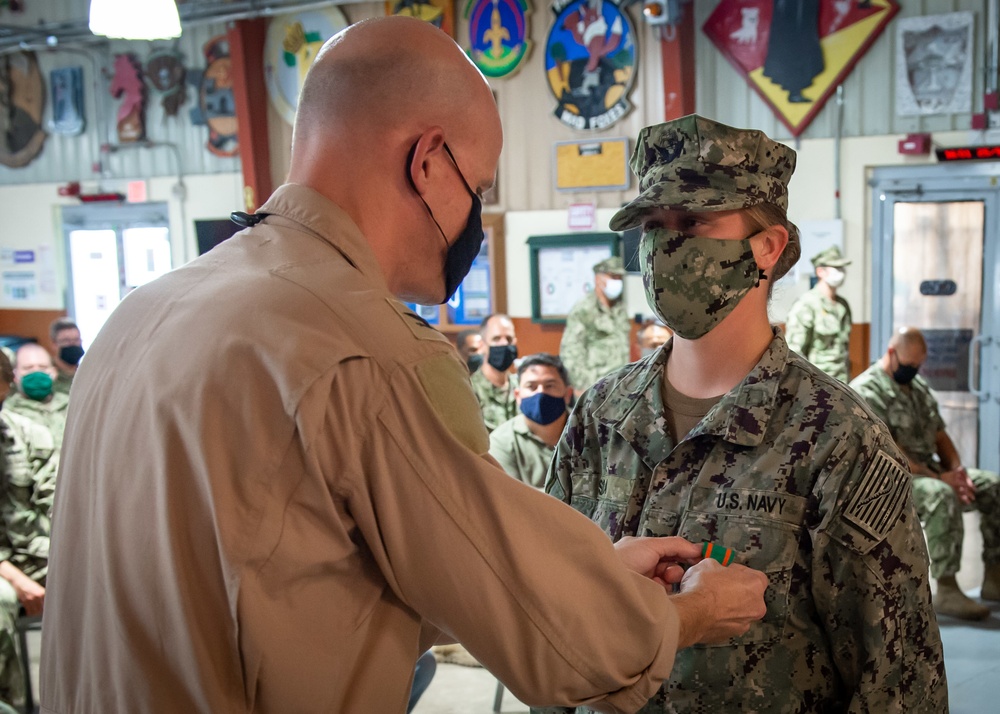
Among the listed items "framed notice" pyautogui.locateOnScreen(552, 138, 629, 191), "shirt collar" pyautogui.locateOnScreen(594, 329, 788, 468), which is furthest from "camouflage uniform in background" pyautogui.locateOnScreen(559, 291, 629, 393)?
"shirt collar" pyautogui.locateOnScreen(594, 329, 788, 468)

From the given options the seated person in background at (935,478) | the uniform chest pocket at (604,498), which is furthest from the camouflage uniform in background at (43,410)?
the seated person in background at (935,478)

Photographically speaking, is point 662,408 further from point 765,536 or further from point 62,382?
point 62,382

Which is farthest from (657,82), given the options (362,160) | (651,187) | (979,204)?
(362,160)

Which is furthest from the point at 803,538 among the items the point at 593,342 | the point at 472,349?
the point at 593,342

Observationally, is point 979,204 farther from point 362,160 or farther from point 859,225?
point 362,160

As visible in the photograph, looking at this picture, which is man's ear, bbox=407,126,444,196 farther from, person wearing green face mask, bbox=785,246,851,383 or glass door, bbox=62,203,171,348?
glass door, bbox=62,203,171,348

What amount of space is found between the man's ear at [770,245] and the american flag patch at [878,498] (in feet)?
1.37

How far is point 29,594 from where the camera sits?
3807 mm

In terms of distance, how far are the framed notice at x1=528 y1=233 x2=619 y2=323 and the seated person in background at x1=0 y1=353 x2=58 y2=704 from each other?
494 centimetres

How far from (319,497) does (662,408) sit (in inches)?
35.7

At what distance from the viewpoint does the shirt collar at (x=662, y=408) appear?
5.32 feet

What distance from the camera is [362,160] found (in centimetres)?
117

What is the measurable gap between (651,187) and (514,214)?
699 cm

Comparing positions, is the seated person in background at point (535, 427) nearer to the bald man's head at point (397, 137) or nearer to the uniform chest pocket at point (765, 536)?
the uniform chest pocket at point (765, 536)
